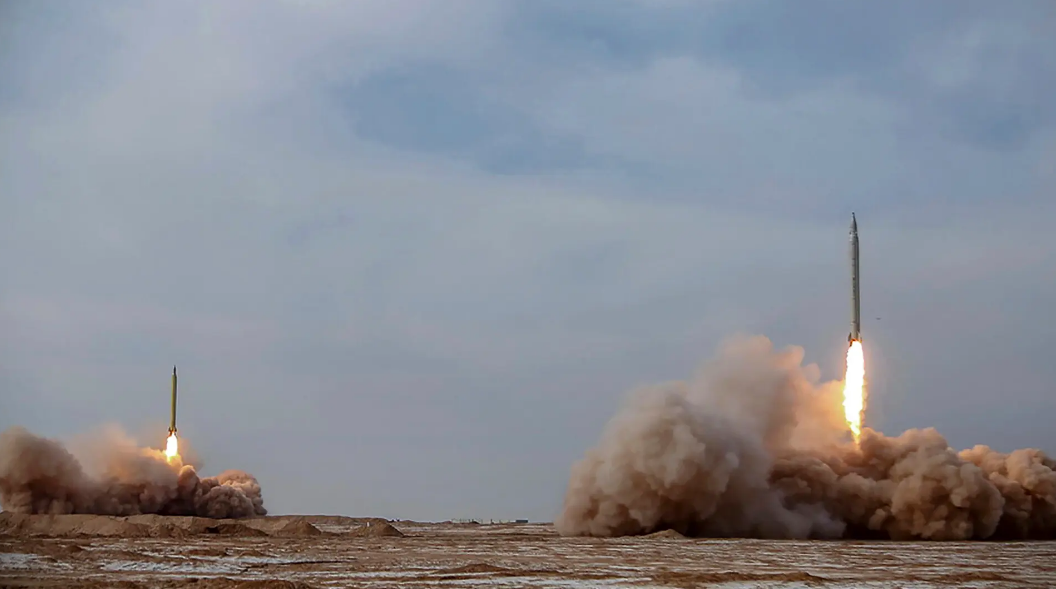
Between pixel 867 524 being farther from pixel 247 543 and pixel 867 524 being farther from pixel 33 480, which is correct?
pixel 33 480

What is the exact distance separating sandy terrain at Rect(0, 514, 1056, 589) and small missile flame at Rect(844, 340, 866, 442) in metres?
9.71

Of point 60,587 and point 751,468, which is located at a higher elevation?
point 751,468

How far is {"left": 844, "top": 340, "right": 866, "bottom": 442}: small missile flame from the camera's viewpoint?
188 feet

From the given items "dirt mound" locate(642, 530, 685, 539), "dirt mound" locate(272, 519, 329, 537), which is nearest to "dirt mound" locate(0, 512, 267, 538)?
"dirt mound" locate(272, 519, 329, 537)

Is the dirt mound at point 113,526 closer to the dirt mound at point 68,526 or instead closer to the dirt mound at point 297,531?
the dirt mound at point 68,526

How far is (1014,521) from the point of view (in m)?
57.0

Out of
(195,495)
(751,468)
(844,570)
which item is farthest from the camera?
(195,495)

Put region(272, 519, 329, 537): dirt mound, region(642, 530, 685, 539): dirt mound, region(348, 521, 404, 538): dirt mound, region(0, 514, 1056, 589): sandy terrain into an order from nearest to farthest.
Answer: region(0, 514, 1056, 589): sandy terrain < region(642, 530, 685, 539): dirt mound < region(272, 519, 329, 537): dirt mound < region(348, 521, 404, 538): dirt mound

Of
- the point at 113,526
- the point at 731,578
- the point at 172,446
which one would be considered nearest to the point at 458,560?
the point at 731,578

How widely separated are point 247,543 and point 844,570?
21704mm

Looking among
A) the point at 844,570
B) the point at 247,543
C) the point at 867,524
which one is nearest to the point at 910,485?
the point at 867,524

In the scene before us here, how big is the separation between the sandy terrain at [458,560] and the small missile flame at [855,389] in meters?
9.71

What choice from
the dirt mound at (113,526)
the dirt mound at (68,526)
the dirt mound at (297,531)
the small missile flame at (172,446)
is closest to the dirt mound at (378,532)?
the dirt mound at (297,531)

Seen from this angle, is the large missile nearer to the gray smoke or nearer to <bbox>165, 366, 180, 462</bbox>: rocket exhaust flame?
the gray smoke
